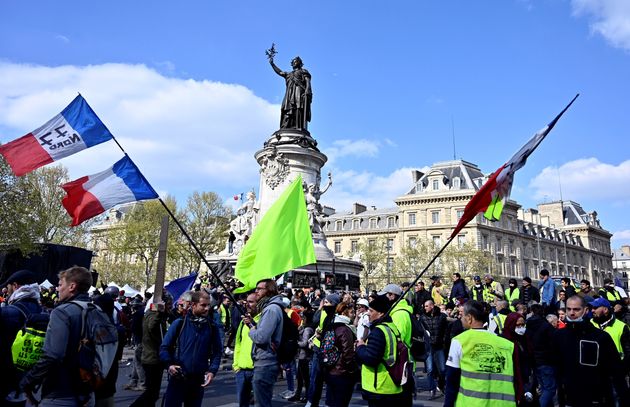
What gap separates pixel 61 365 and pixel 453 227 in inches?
2567

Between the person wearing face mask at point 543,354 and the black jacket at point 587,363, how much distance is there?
199 centimetres

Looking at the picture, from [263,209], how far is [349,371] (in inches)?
762

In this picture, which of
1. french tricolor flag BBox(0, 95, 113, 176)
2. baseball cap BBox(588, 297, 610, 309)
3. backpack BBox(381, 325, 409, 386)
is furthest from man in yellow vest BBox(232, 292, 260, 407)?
baseball cap BBox(588, 297, 610, 309)

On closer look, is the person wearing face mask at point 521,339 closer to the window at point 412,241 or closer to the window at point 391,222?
the window at point 412,241

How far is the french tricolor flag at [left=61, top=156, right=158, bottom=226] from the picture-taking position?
7859 mm

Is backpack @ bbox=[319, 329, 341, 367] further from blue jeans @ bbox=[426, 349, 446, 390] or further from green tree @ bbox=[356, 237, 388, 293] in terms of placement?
green tree @ bbox=[356, 237, 388, 293]

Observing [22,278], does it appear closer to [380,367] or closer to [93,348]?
[93,348]

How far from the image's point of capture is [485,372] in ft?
14.1

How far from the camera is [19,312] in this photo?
471 cm

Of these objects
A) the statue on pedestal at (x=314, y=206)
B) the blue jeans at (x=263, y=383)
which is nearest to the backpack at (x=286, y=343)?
the blue jeans at (x=263, y=383)

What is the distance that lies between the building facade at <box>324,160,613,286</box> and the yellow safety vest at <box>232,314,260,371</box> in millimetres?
58349

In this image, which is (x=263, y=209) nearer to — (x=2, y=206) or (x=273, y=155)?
(x=273, y=155)

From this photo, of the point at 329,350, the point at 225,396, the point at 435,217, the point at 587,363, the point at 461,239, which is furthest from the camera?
the point at 435,217

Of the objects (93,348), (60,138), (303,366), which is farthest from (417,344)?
(60,138)
